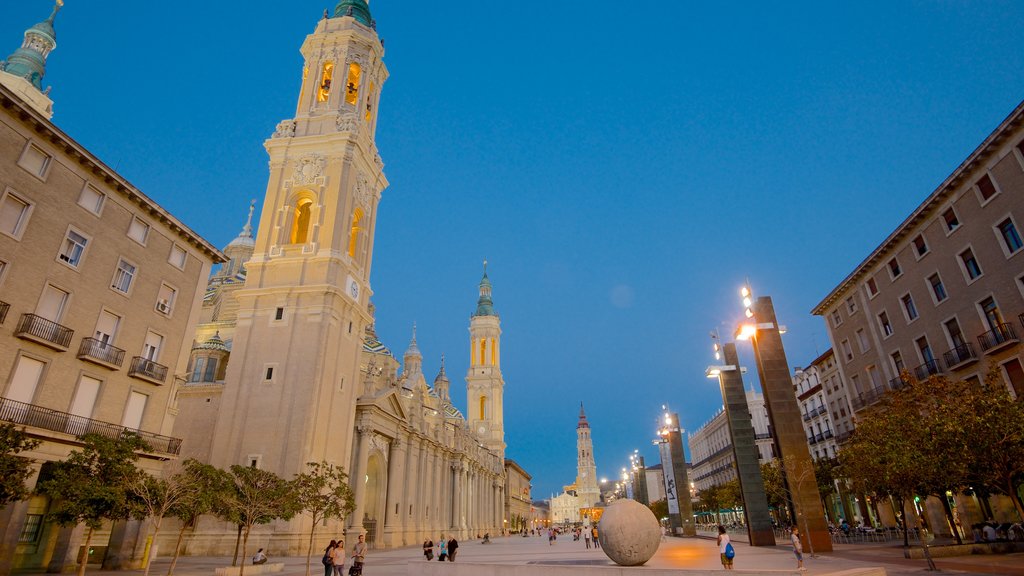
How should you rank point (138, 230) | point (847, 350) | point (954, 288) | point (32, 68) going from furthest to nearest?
point (32, 68), point (847, 350), point (954, 288), point (138, 230)

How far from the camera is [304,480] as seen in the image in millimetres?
24609

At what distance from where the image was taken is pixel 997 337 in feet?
86.2

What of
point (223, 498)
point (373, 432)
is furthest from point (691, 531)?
point (223, 498)

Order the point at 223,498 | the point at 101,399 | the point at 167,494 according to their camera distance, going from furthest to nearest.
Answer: the point at 101,399
the point at 223,498
the point at 167,494

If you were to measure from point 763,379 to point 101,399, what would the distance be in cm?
2855

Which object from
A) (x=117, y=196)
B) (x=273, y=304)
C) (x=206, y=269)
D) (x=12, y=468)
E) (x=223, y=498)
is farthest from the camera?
(x=273, y=304)

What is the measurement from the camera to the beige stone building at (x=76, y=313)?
63.1 feet

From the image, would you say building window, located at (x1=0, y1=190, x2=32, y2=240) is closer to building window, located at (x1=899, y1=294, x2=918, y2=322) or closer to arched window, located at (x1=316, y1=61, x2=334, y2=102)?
arched window, located at (x1=316, y1=61, x2=334, y2=102)

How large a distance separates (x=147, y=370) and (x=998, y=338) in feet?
129

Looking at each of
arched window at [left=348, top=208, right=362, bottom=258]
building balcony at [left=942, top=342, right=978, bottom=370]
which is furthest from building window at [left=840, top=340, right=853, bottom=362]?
arched window at [left=348, top=208, right=362, bottom=258]

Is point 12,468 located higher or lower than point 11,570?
higher

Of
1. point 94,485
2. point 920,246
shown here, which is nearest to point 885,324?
point 920,246

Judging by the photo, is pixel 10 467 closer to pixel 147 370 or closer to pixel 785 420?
pixel 147 370

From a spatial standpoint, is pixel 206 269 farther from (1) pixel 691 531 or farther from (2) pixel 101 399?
(1) pixel 691 531
